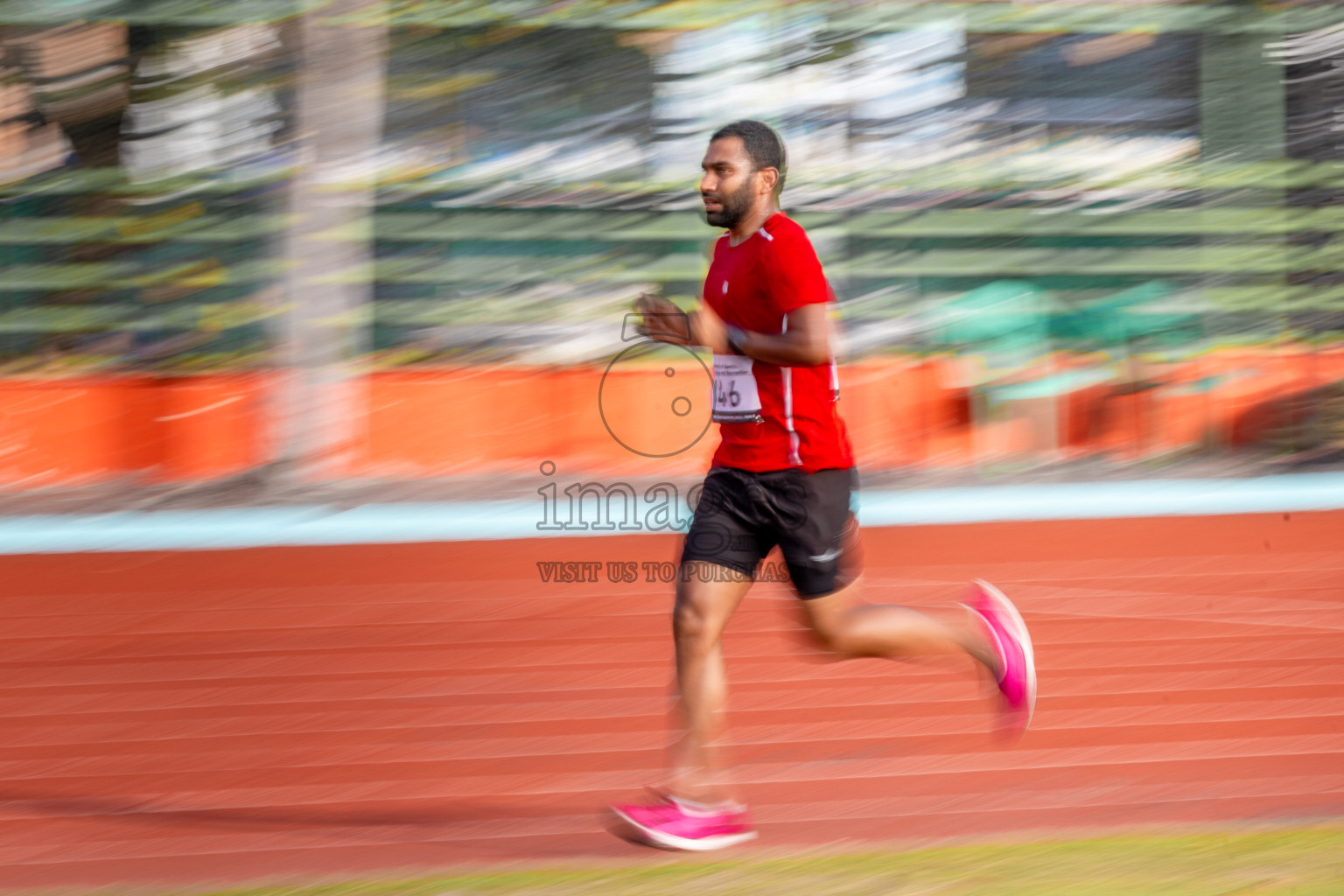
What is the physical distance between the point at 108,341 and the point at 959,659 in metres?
8.22

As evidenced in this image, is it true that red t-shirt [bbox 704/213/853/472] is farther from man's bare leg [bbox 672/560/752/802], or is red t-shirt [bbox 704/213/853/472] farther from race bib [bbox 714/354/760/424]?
man's bare leg [bbox 672/560/752/802]

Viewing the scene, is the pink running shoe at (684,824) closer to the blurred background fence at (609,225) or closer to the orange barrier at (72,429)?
the blurred background fence at (609,225)

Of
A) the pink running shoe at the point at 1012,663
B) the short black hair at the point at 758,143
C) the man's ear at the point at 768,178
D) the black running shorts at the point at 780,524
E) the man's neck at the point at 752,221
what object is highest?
the short black hair at the point at 758,143

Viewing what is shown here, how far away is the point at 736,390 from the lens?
3.58 metres

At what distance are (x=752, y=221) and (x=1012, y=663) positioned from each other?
4.52ft

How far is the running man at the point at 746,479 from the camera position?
3.49 meters

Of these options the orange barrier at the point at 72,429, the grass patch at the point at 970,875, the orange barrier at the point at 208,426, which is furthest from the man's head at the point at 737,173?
the orange barrier at the point at 72,429

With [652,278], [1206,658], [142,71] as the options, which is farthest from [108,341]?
[1206,658]

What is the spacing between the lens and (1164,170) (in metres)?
11.7

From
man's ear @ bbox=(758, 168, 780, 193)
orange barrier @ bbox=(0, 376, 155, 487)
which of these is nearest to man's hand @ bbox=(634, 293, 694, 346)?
man's ear @ bbox=(758, 168, 780, 193)

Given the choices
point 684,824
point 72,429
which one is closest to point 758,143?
point 684,824

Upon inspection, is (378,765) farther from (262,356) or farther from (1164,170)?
(1164,170)

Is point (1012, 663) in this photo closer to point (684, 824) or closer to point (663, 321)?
point (684, 824)

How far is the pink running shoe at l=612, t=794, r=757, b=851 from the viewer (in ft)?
11.7
